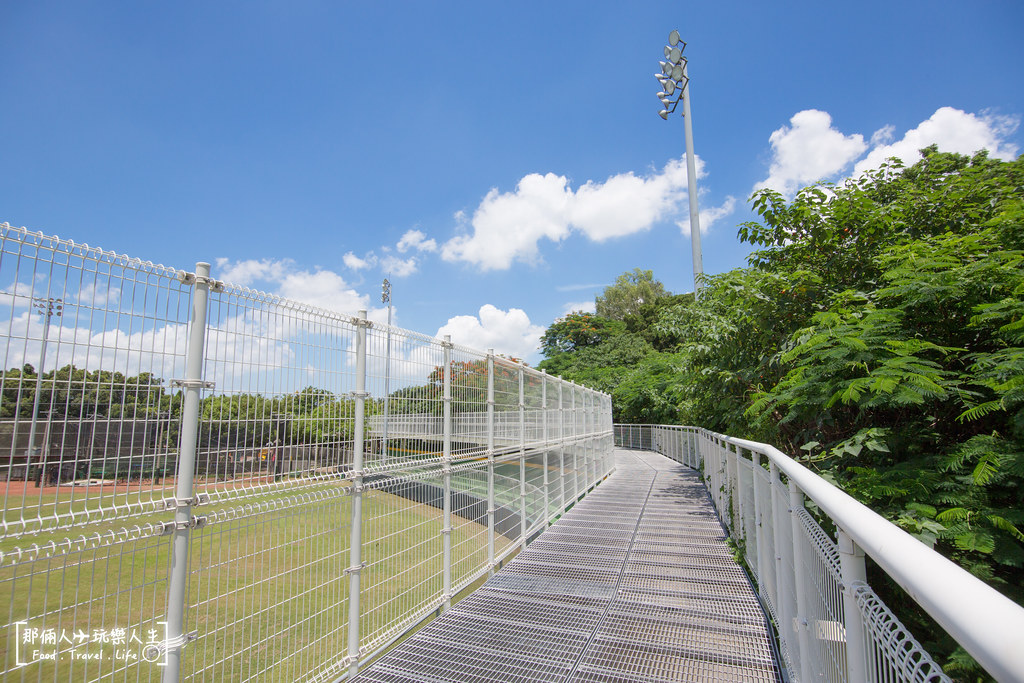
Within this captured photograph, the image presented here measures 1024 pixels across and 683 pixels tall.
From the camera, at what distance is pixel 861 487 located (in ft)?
13.7

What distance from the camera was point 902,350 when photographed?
181 inches

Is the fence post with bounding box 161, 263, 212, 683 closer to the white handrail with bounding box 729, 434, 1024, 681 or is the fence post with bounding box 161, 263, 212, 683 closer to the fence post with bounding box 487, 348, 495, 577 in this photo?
the white handrail with bounding box 729, 434, 1024, 681

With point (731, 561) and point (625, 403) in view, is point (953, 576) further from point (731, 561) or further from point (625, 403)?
point (625, 403)

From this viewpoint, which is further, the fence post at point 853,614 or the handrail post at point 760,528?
the handrail post at point 760,528

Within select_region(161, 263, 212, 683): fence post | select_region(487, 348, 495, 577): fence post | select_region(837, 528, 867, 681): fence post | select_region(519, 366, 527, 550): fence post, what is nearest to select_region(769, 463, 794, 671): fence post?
select_region(837, 528, 867, 681): fence post

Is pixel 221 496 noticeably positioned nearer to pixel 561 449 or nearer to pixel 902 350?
pixel 902 350

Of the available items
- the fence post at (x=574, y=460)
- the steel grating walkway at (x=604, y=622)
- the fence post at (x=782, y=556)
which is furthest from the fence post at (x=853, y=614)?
the fence post at (x=574, y=460)

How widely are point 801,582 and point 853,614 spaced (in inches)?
48.0

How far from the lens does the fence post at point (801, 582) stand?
2.47m

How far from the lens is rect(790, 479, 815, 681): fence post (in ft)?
8.11

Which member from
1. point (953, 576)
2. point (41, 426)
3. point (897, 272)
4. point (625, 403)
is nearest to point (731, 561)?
point (897, 272)

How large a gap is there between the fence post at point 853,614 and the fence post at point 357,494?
9.99ft

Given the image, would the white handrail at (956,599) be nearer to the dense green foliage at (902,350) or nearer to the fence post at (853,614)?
the fence post at (853,614)

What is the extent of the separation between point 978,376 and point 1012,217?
2344 millimetres
